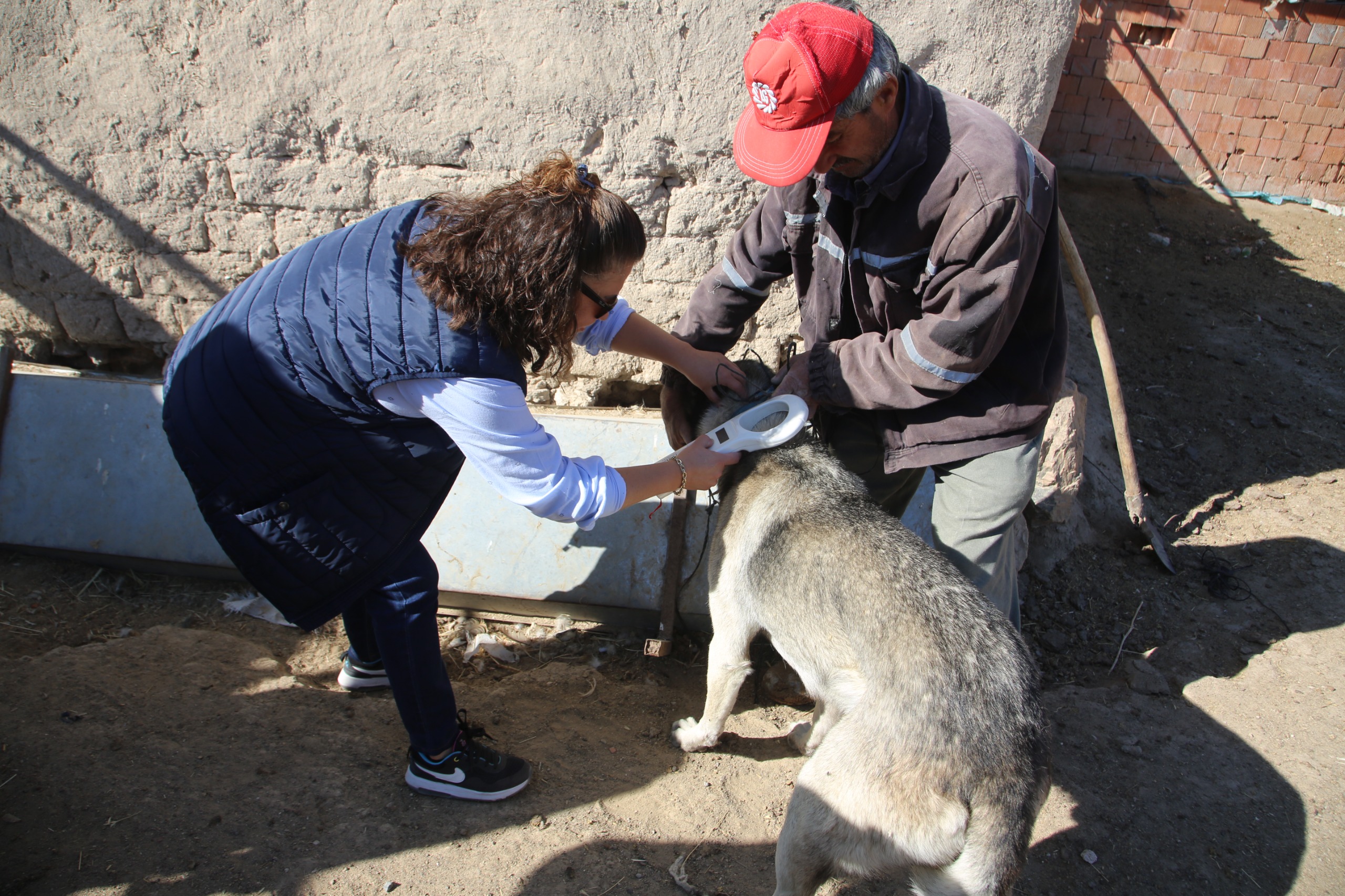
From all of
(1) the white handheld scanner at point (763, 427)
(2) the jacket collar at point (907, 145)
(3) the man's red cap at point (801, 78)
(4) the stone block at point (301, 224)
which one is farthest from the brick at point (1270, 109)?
(4) the stone block at point (301, 224)

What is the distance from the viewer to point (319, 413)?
6.95ft

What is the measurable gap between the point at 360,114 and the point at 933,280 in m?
3.19

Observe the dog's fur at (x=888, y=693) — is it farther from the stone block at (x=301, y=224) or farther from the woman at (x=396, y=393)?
the stone block at (x=301, y=224)

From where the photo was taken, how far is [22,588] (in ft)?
12.4

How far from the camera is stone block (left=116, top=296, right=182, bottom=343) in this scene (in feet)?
14.9

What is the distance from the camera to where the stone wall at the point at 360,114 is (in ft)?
11.9

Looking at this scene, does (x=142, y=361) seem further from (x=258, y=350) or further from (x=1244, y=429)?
(x=1244, y=429)

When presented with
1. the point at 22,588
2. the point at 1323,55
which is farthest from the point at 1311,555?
the point at 22,588

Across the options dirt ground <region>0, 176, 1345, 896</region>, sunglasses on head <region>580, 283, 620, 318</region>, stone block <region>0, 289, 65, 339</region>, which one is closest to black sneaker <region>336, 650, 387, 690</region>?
dirt ground <region>0, 176, 1345, 896</region>

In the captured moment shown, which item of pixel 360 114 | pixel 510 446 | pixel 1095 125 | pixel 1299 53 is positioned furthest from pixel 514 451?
pixel 1299 53

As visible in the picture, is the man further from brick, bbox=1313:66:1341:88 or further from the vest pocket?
brick, bbox=1313:66:1341:88

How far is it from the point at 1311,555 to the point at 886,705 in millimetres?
3562

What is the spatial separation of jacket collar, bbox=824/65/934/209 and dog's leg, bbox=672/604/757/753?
154 centimetres

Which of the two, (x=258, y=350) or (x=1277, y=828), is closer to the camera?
(x=258, y=350)
